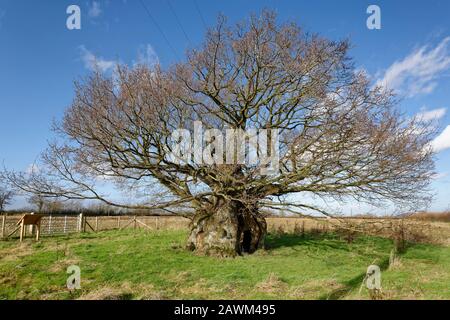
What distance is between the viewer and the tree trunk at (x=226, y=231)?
13359 mm

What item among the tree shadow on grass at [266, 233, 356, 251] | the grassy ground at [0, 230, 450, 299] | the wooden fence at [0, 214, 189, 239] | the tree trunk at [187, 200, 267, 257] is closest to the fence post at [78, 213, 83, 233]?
the wooden fence at [0, 214, 189, 239]

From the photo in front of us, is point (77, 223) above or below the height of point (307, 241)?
above

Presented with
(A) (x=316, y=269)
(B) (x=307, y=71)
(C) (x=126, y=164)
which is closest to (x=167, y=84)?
(C) (x=126, y=164)

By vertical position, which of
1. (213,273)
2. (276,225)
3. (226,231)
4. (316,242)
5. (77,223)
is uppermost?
(226,231)

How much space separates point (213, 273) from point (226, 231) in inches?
129

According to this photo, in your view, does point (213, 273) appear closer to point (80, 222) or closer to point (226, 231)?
point (226, 231)

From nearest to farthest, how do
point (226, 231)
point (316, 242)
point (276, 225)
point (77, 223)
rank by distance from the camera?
point (226, 231), point (316, 242), point (276, 225), point (77, 223)

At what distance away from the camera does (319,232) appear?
2119 cm

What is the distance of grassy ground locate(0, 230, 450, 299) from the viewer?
8031 millimetres

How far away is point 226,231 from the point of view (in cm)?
1349

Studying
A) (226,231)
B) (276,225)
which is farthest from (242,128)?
(276,225)

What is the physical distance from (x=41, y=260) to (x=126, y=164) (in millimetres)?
4348
